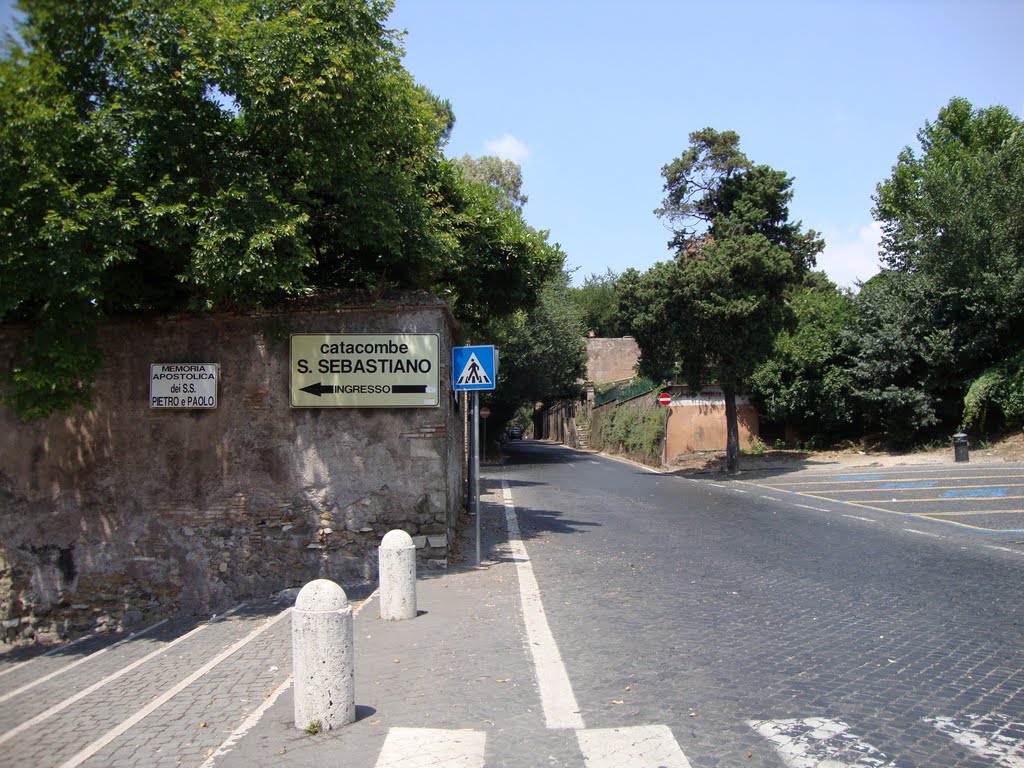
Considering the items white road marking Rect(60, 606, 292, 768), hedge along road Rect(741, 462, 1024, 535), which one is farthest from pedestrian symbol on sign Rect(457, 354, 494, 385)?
hedge along road Rect(741, 462, 1024, 535)

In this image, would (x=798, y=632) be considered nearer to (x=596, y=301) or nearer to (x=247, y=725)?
(x=247, y=725)

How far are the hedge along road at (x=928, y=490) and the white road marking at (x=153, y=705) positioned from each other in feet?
36.1

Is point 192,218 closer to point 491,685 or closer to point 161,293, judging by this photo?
point 161,293

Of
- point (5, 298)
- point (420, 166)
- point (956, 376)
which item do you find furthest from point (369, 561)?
point (956, 376)

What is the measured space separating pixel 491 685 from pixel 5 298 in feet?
19.3

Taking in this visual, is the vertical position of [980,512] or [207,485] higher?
[207,485]

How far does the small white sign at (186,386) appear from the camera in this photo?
9523mm

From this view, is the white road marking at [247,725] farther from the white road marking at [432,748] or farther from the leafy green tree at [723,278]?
the leafy green tree at [723,278]

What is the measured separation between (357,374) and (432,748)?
5.91 metres

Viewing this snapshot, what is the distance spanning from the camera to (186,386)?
376 inches

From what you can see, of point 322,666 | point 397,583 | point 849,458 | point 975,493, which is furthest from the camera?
point 849,458

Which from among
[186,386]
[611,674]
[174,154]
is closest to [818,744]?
[611,674]

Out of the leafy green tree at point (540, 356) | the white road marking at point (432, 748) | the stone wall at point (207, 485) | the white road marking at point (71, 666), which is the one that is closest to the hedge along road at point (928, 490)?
the stone wall at point (207, 485)

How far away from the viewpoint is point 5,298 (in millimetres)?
7219
